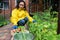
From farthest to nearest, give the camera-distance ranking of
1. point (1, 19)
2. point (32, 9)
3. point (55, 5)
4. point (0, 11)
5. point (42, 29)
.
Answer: point (0, 11)
point (32, 9)
point (1, 19)
point (55, 5)
point (42, 29)

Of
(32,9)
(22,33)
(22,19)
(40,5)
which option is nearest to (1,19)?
(32,9)

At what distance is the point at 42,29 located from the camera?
161 inches

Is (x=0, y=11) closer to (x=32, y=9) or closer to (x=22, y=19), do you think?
(x=32, y=9)

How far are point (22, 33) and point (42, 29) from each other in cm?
42

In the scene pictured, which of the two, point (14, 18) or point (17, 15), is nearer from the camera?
point (14, 18)

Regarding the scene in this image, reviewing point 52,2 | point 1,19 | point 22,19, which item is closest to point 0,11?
point 1,19

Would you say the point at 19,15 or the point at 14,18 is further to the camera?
the point at 19,15

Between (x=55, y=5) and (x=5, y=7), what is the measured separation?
4419 mm

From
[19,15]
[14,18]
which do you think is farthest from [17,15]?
[14,18]

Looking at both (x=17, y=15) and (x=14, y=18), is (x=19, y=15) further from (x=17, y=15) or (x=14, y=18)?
(x=14, y=18)

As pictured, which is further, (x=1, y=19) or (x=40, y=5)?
(x=40, y=5)

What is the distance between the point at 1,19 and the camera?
10414mm

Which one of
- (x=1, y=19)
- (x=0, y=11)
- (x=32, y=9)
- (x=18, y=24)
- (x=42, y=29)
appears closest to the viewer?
(x=42, y=29)

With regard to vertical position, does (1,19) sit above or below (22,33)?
below
